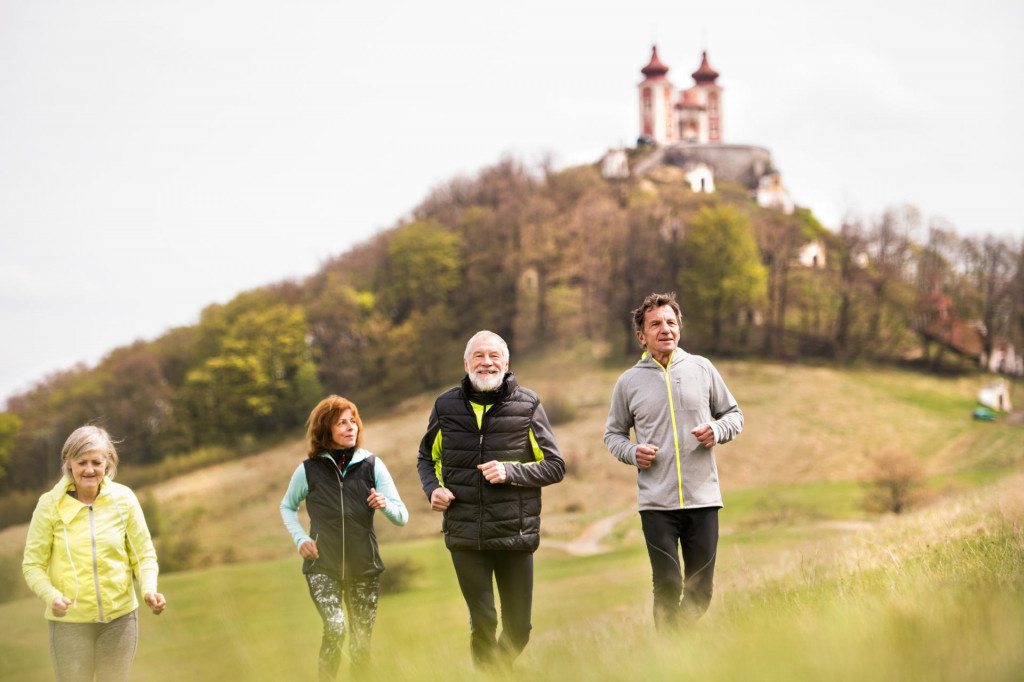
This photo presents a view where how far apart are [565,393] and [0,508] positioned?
34.0m

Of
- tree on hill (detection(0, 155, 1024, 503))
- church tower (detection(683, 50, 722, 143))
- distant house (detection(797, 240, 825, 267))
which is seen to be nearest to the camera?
tree on hill (detection(0, 155, 1024, 503))

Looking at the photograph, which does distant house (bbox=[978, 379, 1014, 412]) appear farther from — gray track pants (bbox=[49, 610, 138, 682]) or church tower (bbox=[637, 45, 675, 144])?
gray track pants (bbox=[49, 610, 138, 682])

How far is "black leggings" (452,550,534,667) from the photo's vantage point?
19.8 ft

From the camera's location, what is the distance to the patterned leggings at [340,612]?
6.01 metres

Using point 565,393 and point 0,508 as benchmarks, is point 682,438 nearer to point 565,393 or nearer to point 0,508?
point 565,393

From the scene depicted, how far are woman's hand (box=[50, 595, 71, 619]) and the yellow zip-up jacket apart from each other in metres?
0.03

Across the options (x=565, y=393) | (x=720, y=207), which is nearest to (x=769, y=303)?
(x=720, y=207)

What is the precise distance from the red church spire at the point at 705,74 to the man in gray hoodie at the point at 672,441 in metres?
96.5

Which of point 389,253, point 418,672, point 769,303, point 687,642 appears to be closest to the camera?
point 687,642

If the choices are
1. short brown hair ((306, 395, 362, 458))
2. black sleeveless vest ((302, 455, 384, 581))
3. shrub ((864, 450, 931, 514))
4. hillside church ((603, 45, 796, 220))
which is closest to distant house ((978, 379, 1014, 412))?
shrub ((864, 450, 931, 514))

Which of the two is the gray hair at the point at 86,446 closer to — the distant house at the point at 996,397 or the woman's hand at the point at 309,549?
the woman's hand at the point at 309,549

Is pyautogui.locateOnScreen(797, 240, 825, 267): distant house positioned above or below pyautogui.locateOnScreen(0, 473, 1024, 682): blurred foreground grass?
above

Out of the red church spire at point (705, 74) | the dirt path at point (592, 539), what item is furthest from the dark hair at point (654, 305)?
the red church spire at point (705, 74)

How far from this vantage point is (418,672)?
445 cm
